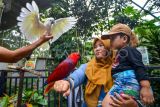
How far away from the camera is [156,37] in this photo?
19.0 ft

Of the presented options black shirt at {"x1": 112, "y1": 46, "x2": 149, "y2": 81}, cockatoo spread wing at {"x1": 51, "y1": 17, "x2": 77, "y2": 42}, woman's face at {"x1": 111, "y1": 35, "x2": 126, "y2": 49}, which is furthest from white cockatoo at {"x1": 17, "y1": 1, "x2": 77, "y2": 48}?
black shirt at {"x1": 112, "y1": 46, "x2": 149, "y2": 81}

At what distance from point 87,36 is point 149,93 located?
6.91m

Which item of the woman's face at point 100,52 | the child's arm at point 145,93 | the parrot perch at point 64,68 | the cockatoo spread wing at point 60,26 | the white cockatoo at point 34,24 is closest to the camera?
the child's arm at point 145,93

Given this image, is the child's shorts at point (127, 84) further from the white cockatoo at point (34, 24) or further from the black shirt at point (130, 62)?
the white cockatoo at point (34, 24)

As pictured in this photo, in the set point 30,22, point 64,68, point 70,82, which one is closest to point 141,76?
point 70,82

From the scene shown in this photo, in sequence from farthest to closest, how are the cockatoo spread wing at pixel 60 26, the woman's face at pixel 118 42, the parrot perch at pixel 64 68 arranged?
the cockatoo spread wing at pixel 60 26
the parrot perch at pixel 64 68
the woman's face at pixel 118 42

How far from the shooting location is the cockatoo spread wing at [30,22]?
8.09ft

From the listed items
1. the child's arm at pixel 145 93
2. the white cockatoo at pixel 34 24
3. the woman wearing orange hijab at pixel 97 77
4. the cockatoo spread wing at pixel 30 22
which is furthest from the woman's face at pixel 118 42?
the cockatoo spread wing at pixel 30 22

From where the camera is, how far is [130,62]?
1825 mm

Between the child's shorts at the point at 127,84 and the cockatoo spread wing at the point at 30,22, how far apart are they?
968mm

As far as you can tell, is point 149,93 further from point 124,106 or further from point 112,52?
point 112,52

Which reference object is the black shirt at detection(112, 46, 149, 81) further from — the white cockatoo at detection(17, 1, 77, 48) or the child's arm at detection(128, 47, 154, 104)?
the white cockatoo at detection(17, 1, 77, 48)

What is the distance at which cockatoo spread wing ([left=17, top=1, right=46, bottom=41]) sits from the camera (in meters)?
2.47

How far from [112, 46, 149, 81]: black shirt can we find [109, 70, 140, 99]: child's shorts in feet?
0.10
